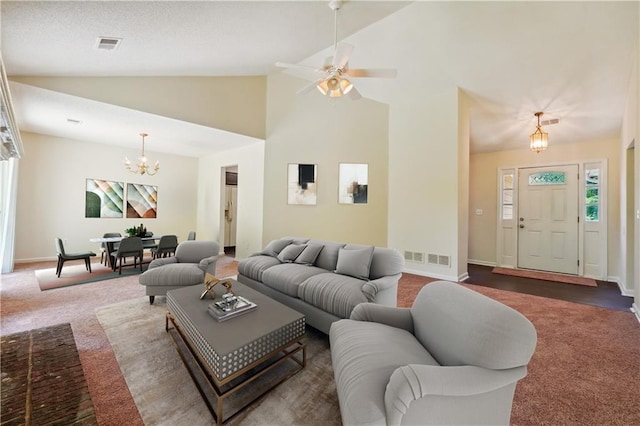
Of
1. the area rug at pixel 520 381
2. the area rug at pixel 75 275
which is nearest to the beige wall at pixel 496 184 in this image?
the area rug at pixel 520 381

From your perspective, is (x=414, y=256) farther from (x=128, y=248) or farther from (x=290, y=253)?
(x=128, y=248)

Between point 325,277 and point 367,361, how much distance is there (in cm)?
136

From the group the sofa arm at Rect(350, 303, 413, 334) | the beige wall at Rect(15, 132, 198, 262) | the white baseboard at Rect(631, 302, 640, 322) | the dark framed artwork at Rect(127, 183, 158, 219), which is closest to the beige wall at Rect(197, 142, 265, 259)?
the dark framed artwork at Rect(127, 183, 158, 219)

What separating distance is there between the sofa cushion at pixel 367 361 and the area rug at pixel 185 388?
1.31 ft

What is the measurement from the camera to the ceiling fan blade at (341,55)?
8.18ft

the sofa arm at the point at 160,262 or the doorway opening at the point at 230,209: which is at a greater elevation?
the doorway opening at the point at 230,209

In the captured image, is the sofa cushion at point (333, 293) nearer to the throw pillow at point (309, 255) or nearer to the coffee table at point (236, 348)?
the coffee table at point (236, 348)

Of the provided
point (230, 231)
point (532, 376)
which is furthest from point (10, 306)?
point (532, 376)

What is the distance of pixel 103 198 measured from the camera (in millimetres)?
5938

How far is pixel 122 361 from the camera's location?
1.94 metres

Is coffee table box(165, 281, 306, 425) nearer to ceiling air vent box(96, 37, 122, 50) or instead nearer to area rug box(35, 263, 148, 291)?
ceiling air vent box(96, 37, 122, 50)

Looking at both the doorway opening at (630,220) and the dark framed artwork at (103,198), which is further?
the dark framed artwork at (103,198)

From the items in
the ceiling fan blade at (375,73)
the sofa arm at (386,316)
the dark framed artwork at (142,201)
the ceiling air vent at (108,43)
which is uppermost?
the ceiling air vent at (108,43)

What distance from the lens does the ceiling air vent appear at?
2.76m
